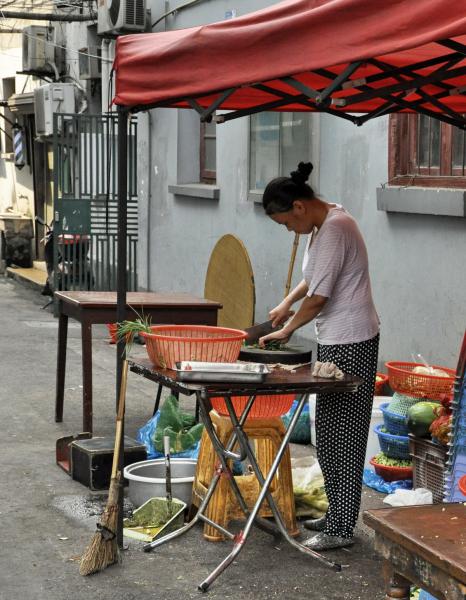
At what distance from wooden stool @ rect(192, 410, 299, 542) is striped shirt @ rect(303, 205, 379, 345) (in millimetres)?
610

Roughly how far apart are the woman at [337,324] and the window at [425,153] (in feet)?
8.30

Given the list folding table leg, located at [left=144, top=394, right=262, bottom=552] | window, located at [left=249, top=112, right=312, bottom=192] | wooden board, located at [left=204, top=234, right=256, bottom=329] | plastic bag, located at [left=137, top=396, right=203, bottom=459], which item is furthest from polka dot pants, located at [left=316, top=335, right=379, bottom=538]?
window, located at [left=249, top=112, right=312, bottom=192]

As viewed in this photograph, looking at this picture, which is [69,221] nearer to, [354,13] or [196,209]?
[196,209]

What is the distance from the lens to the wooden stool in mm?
5647

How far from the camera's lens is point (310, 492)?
242 inches

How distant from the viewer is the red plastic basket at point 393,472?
6.57 m

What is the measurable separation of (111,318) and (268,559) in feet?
8.20

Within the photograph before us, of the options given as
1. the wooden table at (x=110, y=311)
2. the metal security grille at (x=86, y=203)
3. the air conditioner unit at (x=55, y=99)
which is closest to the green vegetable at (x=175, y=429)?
the wooden table at (x=110, y=311)

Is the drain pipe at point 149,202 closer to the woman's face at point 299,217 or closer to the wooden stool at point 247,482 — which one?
the wooden stool at point 247,482

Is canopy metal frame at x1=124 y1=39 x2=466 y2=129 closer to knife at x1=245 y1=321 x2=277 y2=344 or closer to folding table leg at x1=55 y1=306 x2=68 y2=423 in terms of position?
knife at x1=245 y1=321 x2=277 y2=344

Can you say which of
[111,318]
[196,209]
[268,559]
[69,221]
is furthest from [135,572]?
[69,221]

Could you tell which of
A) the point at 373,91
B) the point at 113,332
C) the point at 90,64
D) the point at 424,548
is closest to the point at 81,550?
the point at 113,332

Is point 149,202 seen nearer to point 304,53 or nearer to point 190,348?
point 190,348

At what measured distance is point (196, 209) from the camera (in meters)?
12.8
